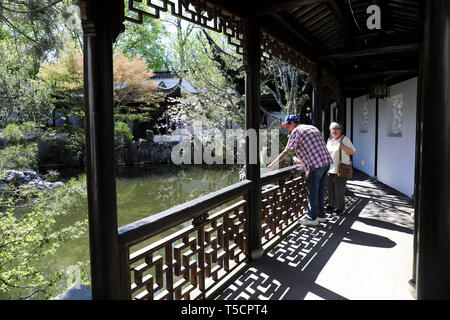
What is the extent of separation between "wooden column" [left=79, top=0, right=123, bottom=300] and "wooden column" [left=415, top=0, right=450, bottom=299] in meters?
1.51

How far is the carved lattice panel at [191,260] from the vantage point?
194 cm

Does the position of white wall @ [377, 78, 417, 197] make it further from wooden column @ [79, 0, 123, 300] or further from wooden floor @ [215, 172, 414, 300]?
wooden column @ [79, 0, 123, 300]

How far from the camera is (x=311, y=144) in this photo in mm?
3902

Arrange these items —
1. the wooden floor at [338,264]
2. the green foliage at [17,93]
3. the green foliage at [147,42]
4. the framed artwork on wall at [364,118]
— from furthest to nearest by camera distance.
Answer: the green foliage at [147,42] → the framed artwork on wall at [364,118] → the green foliage at [17,93] → the wooden floor at [338,264]

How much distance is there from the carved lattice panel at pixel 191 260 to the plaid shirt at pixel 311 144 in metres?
1.19

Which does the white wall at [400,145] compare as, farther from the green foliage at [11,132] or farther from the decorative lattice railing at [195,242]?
the green foliage at [11,132]

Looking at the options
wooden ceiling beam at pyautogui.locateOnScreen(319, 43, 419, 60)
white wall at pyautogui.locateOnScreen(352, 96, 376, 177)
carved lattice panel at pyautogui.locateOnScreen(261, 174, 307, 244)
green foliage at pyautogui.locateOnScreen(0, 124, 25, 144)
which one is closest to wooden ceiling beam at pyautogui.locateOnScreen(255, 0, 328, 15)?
carved lattice panel at pyautogui.locateOnScreen(261, 174, 307, 244)

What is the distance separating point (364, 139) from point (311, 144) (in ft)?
20.1

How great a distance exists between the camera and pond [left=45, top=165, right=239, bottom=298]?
601 cm

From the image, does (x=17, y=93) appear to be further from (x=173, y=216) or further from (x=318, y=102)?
(x=173, y=216)

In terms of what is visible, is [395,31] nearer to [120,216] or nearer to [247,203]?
[247,203]

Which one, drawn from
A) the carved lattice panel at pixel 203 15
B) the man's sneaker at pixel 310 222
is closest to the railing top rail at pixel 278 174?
the man's sneaker at pixel 310 222
